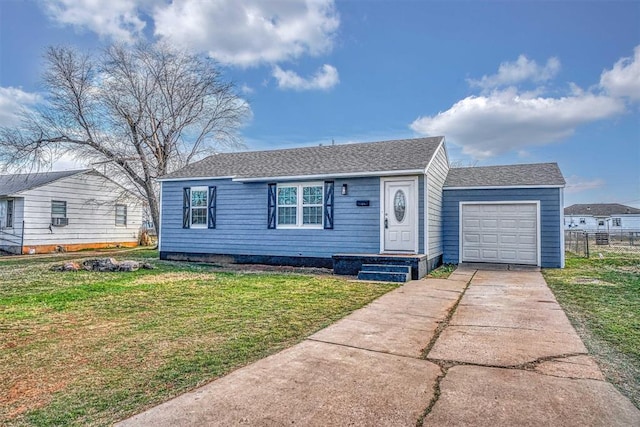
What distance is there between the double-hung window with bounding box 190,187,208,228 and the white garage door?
26.8ft

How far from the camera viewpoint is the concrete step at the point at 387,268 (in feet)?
28.2

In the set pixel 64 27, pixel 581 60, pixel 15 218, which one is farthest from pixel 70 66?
pixel 581 60

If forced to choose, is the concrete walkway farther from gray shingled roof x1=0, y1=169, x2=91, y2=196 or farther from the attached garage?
gray shingled roof x1=0, y1=169, x2=91, y2=196

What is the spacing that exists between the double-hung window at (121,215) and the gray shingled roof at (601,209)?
5012cm

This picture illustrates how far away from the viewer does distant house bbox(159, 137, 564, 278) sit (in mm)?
9992

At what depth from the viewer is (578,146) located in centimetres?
1695

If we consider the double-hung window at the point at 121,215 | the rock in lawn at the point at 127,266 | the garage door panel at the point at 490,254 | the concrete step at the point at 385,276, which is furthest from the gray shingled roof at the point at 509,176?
the double-hung window at the point at 121,215

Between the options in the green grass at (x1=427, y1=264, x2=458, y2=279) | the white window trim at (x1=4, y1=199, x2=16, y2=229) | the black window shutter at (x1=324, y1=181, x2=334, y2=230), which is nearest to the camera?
the green grass at (x1=427, y1=264, x2=458, y2=279)

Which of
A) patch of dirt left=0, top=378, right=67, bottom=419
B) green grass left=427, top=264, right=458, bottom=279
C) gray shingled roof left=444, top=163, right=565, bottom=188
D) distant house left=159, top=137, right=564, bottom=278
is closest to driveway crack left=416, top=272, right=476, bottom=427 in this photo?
patch of dirt left=0, top=378, right=67, bottom=419

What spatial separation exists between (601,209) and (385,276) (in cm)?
5065

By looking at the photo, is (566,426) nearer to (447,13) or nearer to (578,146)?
(447,13)

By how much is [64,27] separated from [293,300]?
14953 millimetres

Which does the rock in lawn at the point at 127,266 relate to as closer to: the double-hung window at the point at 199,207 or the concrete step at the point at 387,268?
the double-hung window at the point at 199,207

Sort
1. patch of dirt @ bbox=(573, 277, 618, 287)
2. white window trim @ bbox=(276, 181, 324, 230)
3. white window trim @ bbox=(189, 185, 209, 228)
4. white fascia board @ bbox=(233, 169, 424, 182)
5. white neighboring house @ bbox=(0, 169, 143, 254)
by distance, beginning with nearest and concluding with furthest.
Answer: patch of dirt @ bbox=(573, 277, 618, 287)
white fascia board @ bbox=(233, 169, 424, 182)
white window trim @ bbox=(276, 181, 324, 230)
white window trim @ bbox=(189, 185, 209, 228)
white neighboring house @ bbox=(0, 169, 143, 254)
